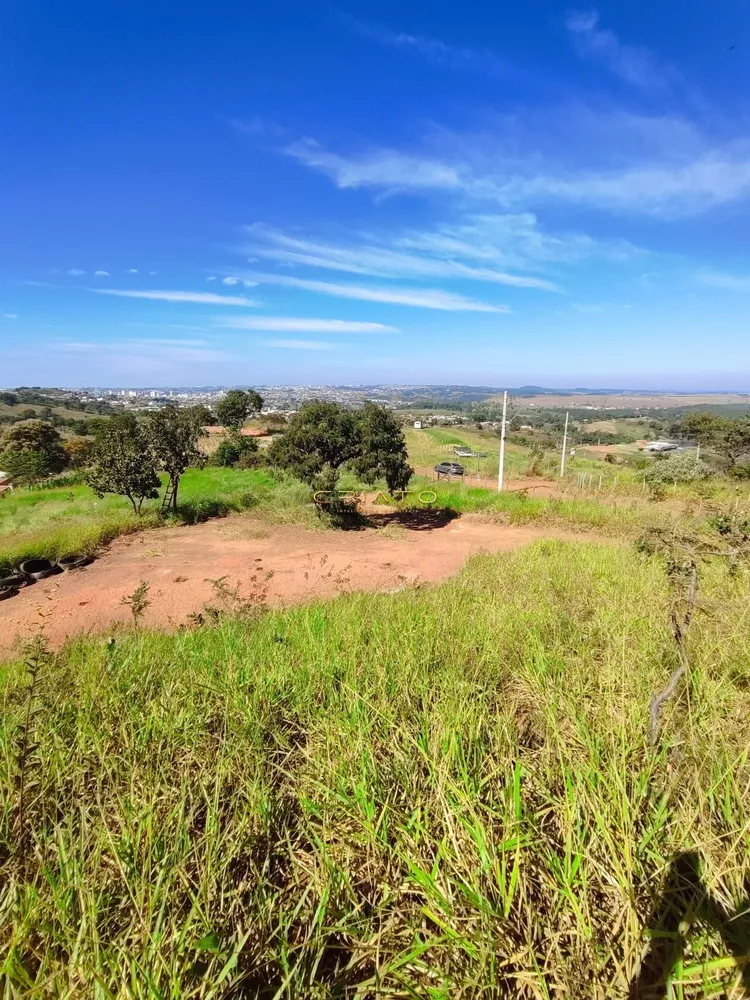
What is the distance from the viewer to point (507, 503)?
14945mm

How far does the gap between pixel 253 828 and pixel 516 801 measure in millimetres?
988

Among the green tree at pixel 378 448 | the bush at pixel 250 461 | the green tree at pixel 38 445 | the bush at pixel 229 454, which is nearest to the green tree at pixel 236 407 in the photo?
the green tree at pixel 38 445

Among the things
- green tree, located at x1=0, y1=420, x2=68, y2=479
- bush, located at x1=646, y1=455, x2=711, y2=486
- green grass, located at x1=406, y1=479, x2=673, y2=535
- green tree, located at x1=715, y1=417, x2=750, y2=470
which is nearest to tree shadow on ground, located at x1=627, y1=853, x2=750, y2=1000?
green grass, located at x1=406, y1=479, x2=673, y2=535

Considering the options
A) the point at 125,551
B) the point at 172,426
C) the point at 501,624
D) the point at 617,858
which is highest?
the point at 172,426

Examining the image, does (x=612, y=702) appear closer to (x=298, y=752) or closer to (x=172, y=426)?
(x=298, y=752)

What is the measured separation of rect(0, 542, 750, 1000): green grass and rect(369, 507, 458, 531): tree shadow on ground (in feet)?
33.6

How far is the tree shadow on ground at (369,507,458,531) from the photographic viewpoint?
13.3 meters

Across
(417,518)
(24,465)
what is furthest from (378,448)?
(24,465)

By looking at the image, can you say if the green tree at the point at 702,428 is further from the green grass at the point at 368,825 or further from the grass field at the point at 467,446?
the green grass at the point at 368,825

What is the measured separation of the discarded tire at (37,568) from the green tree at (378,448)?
716 centimetres

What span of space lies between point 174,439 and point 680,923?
13.9 metres

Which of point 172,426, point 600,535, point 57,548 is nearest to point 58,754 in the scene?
point 57,548

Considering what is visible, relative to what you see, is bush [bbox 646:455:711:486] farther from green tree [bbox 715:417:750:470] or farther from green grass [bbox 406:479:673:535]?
green tree [bbox 715:417:750:470]

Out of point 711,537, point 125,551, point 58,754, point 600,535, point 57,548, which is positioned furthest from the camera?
point 600,535
